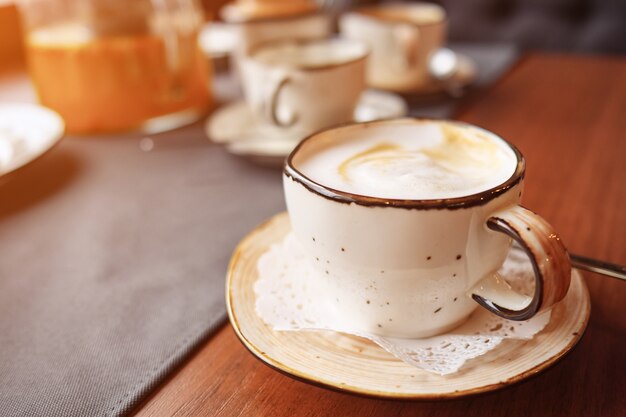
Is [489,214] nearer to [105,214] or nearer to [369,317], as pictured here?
[369,317]

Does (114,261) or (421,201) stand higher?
(421,201)

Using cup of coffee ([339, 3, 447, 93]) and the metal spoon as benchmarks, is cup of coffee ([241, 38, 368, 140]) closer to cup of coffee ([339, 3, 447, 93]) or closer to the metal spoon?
cup of coffee ([339, 3, 447, 93])

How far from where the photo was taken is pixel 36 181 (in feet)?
2.12

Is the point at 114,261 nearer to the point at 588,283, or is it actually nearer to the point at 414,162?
the point at 414,162

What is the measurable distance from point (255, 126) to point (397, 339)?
0.44 metres

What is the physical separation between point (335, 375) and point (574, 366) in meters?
0.16

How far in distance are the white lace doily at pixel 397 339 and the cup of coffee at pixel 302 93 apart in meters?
0.25

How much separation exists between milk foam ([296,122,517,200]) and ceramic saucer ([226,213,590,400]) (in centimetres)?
10

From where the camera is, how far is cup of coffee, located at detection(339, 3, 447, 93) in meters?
0.84

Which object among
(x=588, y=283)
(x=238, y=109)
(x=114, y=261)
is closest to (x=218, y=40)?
(x=238, y=109)

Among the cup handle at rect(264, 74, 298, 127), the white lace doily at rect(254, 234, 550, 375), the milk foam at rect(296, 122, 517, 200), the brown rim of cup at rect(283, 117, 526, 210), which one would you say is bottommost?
the white lace doily at rect(254, 234, 550, 375)

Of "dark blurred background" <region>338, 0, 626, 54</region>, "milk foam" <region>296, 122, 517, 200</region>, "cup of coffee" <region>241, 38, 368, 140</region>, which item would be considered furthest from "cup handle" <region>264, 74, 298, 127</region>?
"dark blurred background" <region>338, 0, 626, 54</region>

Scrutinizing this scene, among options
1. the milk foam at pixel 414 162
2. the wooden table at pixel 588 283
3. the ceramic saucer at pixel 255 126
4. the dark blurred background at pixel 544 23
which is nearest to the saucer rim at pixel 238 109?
the ceramic saucer at pixel 255 126

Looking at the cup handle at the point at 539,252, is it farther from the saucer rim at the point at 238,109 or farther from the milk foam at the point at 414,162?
the saucer rim at the point at 238,109
